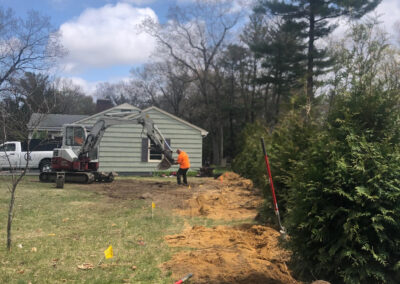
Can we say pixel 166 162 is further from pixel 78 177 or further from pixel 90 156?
pixel 78 177

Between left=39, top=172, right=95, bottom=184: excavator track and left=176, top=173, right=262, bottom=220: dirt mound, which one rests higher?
left=39, top=172, right=95, bottom=184: excavator track

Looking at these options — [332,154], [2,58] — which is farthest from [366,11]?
[2,58]

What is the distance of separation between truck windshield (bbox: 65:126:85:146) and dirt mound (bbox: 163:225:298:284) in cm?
1356

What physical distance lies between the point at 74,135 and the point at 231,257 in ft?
52.7

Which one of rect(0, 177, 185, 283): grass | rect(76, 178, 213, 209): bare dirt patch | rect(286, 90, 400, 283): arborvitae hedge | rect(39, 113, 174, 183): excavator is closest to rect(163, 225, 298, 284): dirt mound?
rect(0, 177, 185, 283): grass

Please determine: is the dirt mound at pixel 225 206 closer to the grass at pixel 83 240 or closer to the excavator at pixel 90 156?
the grass at pixel 83 240

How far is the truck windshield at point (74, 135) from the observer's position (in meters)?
19.8

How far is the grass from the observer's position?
5.34m

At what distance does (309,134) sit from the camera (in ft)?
27.4

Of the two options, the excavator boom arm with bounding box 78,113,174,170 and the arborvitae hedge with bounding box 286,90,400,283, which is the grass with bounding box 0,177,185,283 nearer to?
the arborvitae hedge with bounding box 286,90,400,283

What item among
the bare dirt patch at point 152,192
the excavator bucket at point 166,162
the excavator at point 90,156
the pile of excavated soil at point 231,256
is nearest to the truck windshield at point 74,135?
the excavator at point 90,156

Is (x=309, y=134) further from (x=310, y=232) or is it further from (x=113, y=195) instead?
(x=113, y=195)

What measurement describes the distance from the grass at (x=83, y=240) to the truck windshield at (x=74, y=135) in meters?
7.51

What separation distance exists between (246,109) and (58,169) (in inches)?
1070
